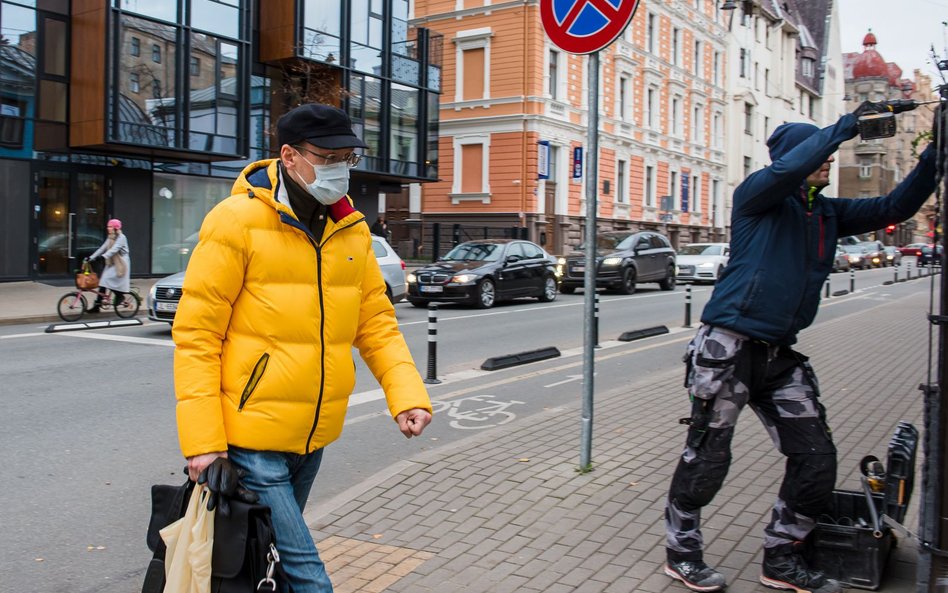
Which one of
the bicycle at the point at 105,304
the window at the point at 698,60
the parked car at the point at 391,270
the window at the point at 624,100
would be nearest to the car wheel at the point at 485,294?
the parked car at the point at 391,270

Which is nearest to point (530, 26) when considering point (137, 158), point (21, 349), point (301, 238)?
point (137, 158)

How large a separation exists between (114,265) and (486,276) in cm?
779

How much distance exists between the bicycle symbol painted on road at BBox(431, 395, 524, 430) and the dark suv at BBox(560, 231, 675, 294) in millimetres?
15722

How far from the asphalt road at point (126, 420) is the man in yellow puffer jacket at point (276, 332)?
1967 millimetres

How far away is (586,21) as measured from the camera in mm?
5449

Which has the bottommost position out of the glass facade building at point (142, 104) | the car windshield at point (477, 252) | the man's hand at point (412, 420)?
the man's hand at point (412, 420)

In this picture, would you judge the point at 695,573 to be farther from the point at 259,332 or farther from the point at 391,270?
the point at 391,270

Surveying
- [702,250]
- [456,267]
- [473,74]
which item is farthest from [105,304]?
[473,74]

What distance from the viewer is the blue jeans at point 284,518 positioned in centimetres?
272

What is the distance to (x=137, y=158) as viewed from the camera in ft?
80.8

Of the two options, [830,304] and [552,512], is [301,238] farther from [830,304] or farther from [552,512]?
[830,304]

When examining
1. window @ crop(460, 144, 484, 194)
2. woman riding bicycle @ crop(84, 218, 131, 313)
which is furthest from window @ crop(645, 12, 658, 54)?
woman riding bicycle @ crop(84, 218, 131, 313)

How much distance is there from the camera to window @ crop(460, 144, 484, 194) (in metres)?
39.6

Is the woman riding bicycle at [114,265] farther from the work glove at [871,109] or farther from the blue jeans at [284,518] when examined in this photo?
the work glove at [871,109]
